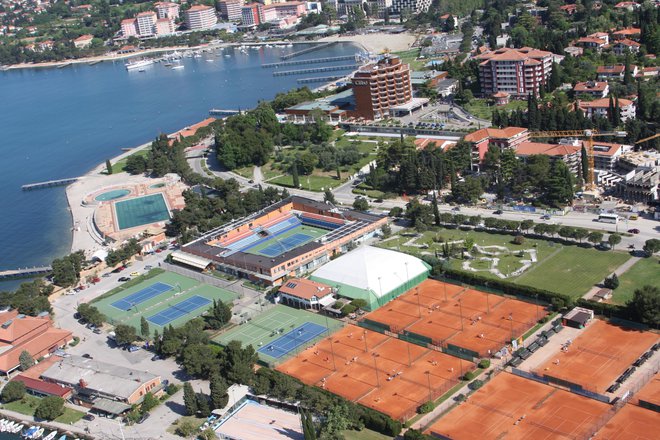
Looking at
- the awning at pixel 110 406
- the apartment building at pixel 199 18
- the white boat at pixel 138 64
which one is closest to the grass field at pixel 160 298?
the awning at pixel 110 406

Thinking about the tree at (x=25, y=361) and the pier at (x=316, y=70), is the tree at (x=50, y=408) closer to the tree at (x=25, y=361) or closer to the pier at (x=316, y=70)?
the tree at (x=25, y=361)

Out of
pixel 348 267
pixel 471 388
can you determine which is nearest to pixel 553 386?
pixel 471 388

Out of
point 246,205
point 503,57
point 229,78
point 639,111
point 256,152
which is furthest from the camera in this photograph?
point 229,78

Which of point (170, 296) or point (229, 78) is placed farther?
point (229, 78)

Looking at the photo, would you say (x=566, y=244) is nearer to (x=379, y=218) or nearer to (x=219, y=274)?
(x=379, y=218)

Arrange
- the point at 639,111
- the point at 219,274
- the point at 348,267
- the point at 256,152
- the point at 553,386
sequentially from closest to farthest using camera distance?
the point at 553,386
the point at 348,267
the point at 219,274
the point at 639,111
the point at 256,152

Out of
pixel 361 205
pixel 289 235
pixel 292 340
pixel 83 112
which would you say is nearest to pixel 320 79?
pixel 83 112

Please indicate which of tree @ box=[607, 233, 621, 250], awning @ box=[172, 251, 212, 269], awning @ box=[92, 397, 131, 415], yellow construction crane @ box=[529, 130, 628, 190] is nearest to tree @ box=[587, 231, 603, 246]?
tree @ box=[607, 233, 621, 250]
